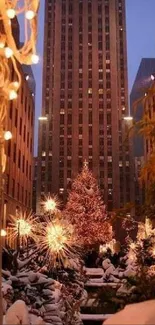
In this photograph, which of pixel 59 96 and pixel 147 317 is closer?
pixel 147 317

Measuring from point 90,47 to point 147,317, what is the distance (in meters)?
112

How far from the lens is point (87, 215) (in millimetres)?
45125

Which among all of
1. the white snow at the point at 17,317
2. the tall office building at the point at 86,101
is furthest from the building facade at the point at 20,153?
the tall office building at the point at 86,101

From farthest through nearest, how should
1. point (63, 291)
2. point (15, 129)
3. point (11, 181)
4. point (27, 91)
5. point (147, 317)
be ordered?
Answer: point (27, 91), point (15, 129), point (11, 181), point (63, 291), point (147, 317)

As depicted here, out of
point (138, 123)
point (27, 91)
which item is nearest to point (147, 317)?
point (138, 123)

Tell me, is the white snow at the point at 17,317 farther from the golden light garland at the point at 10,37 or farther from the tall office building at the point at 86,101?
the tall office building at the point at 86,101

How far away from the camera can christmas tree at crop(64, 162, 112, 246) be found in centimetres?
4400

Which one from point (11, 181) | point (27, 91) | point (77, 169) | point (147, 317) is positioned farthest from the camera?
point (77, 169)

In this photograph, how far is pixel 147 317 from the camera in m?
3.58

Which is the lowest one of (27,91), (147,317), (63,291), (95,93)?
(63,291)

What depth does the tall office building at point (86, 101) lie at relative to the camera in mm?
107250

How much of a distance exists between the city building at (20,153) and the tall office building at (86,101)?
48.6 m

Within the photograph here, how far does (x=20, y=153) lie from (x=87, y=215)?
1134 cm

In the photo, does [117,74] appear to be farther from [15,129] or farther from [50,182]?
[15,129]
